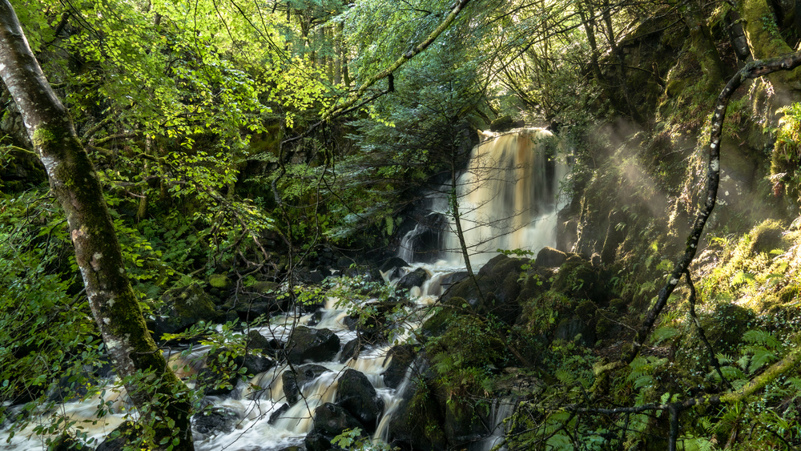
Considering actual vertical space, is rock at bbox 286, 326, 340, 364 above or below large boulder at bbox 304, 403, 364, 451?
above

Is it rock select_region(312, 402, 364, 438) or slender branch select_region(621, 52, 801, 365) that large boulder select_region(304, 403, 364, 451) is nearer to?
rock select_region(312, 402, 364, 438)

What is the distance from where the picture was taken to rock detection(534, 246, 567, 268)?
829 centimetres

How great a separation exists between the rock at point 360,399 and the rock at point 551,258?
488 centimetres

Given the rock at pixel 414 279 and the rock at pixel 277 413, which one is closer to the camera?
the rock at pixel 277 413

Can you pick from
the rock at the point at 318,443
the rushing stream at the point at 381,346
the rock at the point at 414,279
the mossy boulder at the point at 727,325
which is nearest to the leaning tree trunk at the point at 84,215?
the rushing stream at the point at 381,346

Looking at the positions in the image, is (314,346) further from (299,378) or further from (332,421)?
(332,421)

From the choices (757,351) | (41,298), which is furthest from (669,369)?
(41,298)

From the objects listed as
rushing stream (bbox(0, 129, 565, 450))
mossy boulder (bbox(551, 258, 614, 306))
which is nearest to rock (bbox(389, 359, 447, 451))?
rushing stream (bbox(0, 129, 565, 450))

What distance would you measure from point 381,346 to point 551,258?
176 inches

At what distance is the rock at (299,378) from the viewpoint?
652 cm

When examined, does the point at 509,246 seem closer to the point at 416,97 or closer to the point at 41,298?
the point at 416,97

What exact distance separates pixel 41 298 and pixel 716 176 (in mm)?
4726

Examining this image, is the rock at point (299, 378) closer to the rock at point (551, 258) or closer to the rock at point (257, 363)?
the rock at point (257, 363)

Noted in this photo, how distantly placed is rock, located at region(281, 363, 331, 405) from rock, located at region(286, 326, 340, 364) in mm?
309
